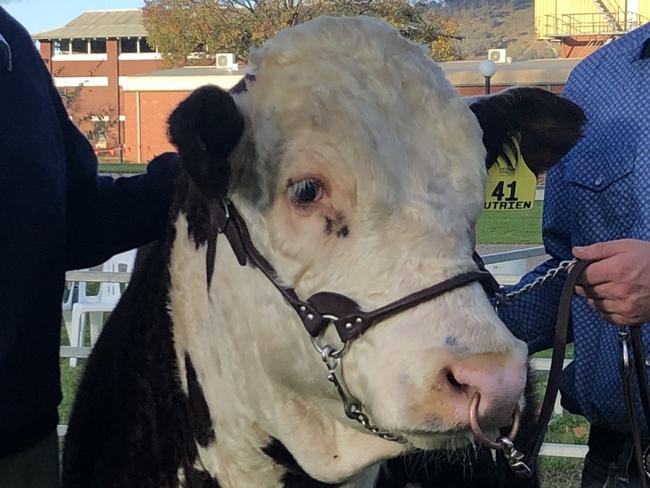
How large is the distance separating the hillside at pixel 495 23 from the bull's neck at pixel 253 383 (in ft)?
331

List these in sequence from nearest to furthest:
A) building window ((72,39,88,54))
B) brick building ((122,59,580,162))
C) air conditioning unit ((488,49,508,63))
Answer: brick building ((122,59,580,162)) < air conditioning unit ((488,49,508,63)) < building window ((72,39,88,54))

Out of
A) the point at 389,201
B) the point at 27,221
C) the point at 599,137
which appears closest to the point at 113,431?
the point at 27,221

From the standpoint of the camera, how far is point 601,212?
324 cm

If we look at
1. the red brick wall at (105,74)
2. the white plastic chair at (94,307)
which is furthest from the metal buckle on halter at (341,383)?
the red brick wall at (105,74)

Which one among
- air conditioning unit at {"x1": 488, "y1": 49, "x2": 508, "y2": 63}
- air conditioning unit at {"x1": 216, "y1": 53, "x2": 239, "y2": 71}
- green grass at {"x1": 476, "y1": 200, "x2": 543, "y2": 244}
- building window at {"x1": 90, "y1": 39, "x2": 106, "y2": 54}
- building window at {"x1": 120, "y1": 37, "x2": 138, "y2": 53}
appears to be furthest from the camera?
building window at {"x1": 90, "y1": 39, "x2": 106, "y2": 54}

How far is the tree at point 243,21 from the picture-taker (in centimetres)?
4203

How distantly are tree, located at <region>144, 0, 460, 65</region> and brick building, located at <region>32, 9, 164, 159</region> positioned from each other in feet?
16.7

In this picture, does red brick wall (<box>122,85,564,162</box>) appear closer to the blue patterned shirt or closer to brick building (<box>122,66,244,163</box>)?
brick building (<box>122,66,244,163</box>)

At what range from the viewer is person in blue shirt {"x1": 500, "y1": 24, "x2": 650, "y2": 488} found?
314 cm

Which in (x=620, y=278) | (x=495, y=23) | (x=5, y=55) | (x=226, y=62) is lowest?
(x=620, y=278)

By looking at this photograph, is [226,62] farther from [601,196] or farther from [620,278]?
[620,278]

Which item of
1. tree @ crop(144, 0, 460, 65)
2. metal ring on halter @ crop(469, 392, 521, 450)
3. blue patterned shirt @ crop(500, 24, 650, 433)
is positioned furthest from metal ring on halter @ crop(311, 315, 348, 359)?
tree @ crop(144, 0, 460, 65)

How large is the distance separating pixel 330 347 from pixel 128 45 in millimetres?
65343

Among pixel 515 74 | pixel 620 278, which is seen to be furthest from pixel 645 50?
pixel 515 74
